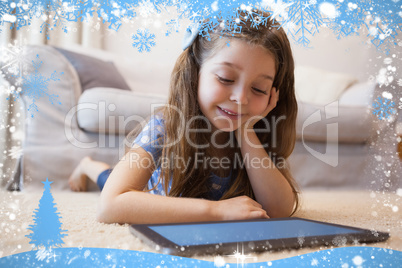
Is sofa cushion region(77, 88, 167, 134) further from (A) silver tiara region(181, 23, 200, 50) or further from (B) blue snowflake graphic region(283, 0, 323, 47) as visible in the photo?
(B) blue snowflake graphic region(283, 0, 323, 47)

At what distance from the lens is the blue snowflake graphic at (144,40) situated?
50 cm

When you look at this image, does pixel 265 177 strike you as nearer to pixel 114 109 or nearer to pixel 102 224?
pixel 102 224

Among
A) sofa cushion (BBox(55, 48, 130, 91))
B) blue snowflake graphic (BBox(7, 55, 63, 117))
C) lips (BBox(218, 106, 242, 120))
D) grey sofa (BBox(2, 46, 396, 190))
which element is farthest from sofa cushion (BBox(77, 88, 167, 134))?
blue snowflake graphic (BBox(7, 55, 63, 117))

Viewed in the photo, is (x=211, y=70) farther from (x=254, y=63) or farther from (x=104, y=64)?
(x=104, y=64)

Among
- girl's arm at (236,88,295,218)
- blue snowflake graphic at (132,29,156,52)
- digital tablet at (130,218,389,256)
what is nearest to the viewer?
digital tablet at (130,218,389,256)

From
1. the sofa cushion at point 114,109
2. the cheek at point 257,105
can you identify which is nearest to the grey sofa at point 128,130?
the sofa cushion at point 114,109

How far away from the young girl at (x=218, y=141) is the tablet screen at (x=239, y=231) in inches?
2.5

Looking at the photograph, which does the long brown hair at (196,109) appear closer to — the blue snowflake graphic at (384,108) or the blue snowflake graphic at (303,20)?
the blue snowflake graphic at (303,20)

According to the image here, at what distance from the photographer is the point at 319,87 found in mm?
1236

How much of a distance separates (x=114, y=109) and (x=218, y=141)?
35cm

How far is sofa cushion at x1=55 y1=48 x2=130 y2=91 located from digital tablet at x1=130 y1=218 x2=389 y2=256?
0.82 metres

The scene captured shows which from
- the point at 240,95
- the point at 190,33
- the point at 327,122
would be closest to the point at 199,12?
the point at 190,33

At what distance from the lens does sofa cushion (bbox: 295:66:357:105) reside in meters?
1.07

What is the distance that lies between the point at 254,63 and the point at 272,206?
308 millimetres
